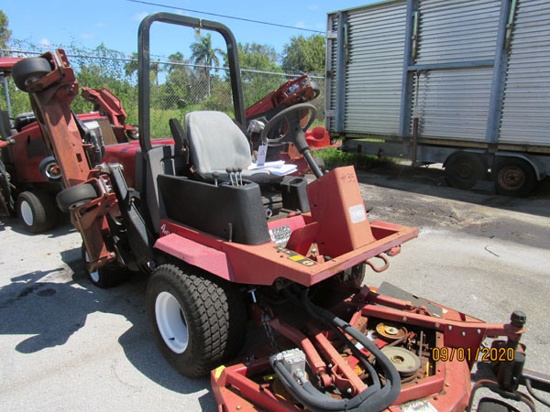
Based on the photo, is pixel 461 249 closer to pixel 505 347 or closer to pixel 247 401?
pixel 505 347

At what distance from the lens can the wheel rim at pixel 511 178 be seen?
7094 mm

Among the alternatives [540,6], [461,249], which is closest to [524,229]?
[461,249]

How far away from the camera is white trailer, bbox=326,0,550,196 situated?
678cm

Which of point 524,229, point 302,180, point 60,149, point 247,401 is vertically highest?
point 60,149

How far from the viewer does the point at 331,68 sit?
9578mm

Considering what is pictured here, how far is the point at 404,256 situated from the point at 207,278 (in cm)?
278

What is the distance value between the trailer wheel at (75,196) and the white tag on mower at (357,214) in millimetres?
1792

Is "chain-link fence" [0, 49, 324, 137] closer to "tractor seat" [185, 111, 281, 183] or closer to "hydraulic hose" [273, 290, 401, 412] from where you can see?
"tractor seat" [185, 111, 281, 183]

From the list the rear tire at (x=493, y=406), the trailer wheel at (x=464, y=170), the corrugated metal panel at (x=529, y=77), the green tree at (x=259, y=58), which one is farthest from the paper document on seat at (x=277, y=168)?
the green tree at (x=259, y=58)

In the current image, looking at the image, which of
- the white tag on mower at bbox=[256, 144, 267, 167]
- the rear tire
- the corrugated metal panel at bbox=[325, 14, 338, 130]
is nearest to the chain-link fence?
the corrugated metal panel at bbox=[325, 14, 338, 130]

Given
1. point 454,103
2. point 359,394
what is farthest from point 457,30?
point 359,394

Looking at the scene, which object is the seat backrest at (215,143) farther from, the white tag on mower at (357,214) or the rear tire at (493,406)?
the rear tire at (493,406)

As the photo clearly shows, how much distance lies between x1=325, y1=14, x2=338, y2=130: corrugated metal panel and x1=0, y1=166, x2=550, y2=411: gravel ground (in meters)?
4.00

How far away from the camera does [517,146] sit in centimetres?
707
